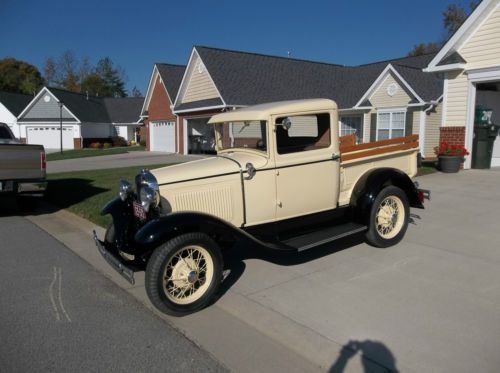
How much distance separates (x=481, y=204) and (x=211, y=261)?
624cm

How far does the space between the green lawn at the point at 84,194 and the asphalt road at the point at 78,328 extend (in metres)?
2.64

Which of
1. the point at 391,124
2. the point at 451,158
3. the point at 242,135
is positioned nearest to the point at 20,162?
the point at 242,135

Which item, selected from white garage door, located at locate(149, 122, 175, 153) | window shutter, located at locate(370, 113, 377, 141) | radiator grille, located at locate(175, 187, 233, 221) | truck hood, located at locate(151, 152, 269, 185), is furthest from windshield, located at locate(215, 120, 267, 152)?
white garage door, located at locate(149, 122, 175, 153)

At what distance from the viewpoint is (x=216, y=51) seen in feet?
84.1

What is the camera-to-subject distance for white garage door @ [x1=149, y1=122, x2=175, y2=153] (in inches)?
1201

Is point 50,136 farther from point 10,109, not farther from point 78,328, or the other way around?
point 78,328

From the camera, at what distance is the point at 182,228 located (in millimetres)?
4145

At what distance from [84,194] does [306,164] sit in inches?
304

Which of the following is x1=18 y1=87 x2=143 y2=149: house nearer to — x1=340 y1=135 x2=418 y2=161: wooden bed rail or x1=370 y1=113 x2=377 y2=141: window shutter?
x1=370 y1=113 x2=377 y2=141: window shutter

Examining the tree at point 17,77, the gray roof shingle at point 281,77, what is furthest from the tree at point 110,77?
the gray roof shingle at point 281,77

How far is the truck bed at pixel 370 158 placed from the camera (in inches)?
221

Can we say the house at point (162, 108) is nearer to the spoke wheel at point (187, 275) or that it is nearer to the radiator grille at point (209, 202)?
the radiator grille at point (209, 202)

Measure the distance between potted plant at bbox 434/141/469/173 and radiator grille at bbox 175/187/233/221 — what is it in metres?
9.73

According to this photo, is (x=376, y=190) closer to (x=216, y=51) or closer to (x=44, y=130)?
(x=216, y=51)
